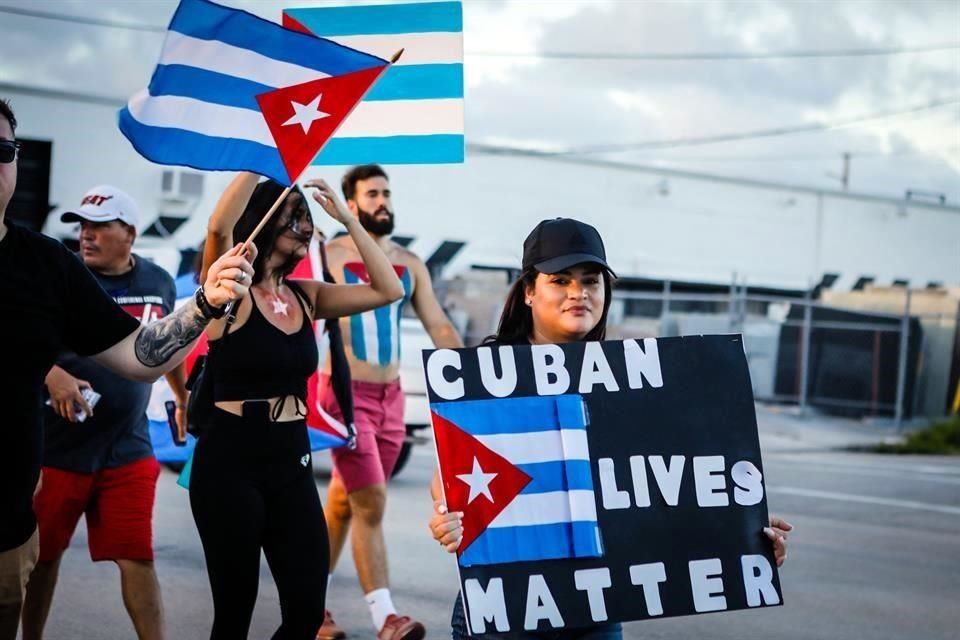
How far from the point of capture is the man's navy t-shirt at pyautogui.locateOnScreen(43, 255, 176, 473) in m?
5.42

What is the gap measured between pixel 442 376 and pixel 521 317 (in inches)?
20.9

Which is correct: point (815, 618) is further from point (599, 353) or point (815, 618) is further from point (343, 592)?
point (599, 353)

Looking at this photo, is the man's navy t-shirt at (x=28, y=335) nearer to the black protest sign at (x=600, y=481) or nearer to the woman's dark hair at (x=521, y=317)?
the black protest sign at (x=600, y=481)

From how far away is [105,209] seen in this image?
18.7 ft

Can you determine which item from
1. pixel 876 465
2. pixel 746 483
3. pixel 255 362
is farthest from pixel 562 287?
pixel 876 465

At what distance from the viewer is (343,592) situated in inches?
306

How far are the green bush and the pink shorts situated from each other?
14.4 meters

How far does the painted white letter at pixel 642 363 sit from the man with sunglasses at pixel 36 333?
1089 millimetres

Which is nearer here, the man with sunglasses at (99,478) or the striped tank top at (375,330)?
the man with sunglasses at (99,478)

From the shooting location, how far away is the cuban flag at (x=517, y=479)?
361 cm

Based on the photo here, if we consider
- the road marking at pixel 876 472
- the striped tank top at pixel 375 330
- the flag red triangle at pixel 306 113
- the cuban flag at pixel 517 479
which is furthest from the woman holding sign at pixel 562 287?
the road marking at pixel 876 472

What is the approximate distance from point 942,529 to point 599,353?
28.4 feet

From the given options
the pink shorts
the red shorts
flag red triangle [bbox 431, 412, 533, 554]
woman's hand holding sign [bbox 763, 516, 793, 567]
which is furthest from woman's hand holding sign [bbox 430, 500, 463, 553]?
the pink shorts

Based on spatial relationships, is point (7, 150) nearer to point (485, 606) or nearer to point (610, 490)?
point (485, 606)
